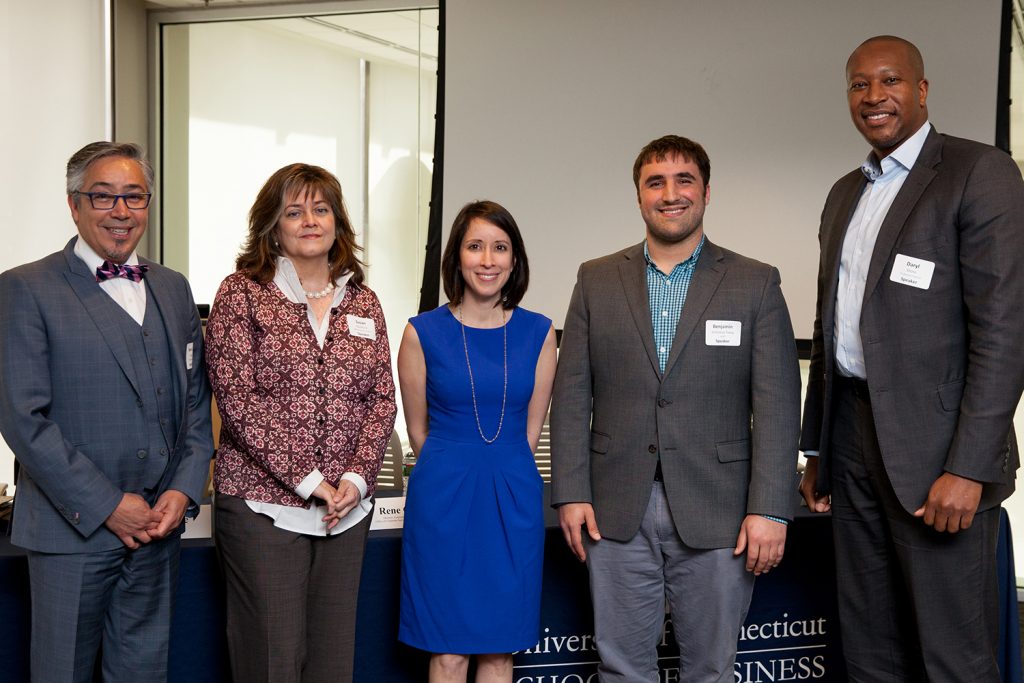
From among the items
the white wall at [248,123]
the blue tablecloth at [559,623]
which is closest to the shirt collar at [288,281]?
the blue tablecloth at [559,623]

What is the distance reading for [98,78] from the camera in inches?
228

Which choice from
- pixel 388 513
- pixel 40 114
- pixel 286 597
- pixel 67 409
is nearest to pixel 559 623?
pixel 388 513

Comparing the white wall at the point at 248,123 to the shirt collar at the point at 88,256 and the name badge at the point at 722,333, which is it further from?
the name badge at the point at 722,333

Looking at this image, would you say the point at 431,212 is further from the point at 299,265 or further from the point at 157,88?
the point at 299,265

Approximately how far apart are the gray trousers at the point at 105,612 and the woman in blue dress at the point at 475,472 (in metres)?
0.61

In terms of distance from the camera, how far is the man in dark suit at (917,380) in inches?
78.2

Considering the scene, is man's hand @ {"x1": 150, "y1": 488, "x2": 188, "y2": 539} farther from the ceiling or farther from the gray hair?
the ceiling

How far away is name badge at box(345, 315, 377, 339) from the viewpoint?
224 cm

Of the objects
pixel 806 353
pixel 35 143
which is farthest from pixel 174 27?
pixel 806 353

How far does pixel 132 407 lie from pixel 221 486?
0.28 metres

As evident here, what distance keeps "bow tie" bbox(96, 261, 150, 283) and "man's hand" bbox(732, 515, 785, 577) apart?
156cm

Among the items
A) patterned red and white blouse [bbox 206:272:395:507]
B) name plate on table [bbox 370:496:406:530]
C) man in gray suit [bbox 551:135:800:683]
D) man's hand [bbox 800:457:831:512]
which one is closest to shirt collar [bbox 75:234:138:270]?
patterned red and white blouse [bbox 206:272:395:507]

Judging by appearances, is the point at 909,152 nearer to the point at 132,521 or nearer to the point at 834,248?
the point at 834,248

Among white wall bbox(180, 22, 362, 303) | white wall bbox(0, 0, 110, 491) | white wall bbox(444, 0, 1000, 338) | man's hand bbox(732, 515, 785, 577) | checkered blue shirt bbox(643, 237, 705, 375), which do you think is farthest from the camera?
white wall bbox(180, 22, 362, 303)
